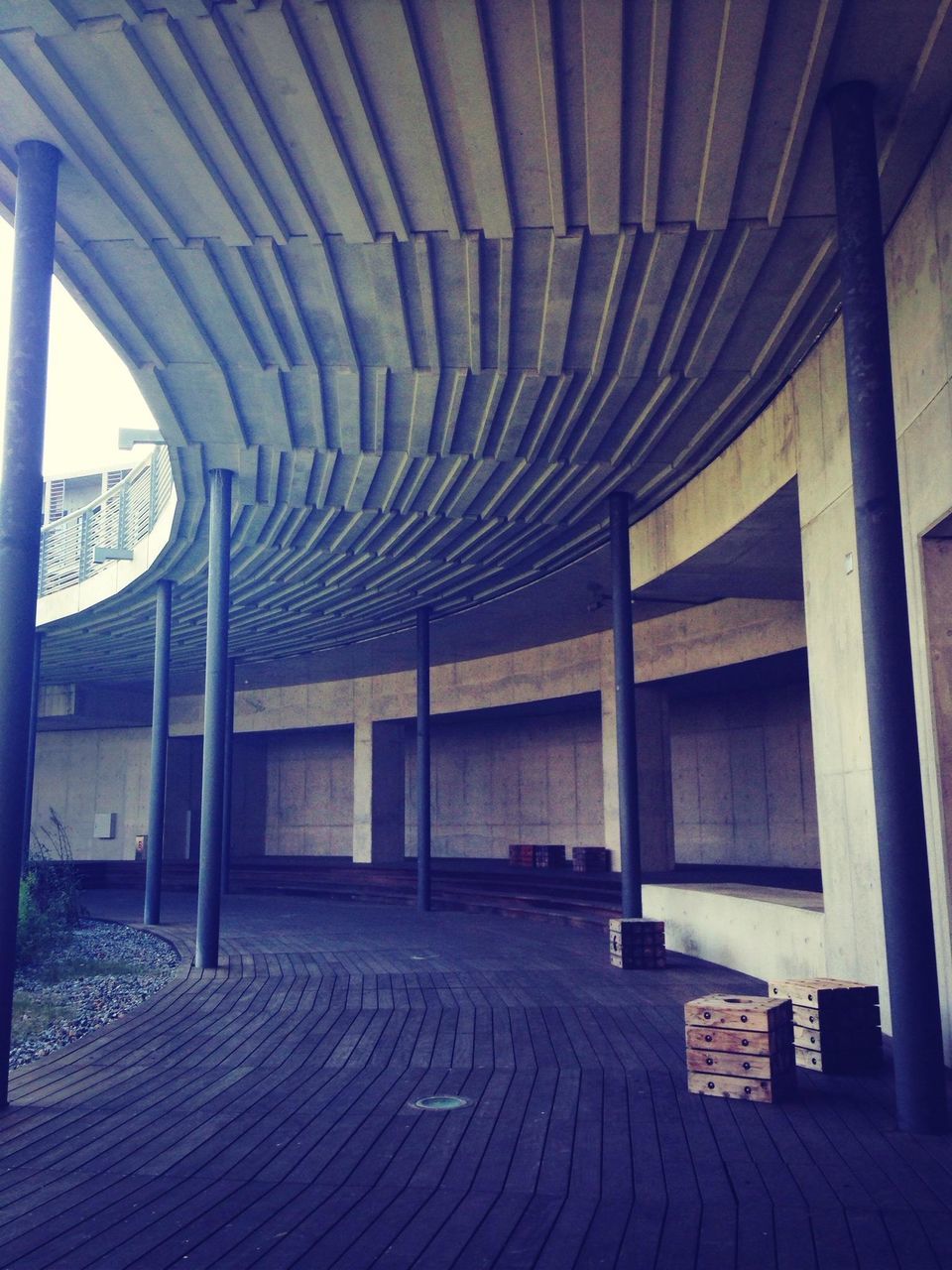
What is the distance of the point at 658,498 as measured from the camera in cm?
1184

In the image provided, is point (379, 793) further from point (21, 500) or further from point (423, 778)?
Result: point (21, 500)

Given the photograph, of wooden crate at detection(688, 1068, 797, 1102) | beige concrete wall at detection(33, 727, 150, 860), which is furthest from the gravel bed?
beige concrete wall at detection(33, 727, 150, 860)

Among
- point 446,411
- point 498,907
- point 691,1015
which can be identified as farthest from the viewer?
point 498,907

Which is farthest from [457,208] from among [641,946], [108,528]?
[108,528]

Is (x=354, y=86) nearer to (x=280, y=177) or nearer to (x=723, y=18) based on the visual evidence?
(x=280, y=177)

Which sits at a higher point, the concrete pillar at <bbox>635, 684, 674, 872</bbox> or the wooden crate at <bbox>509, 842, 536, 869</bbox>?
the concrete pillar at <bbox>635, 684, 674, 872</bbox>

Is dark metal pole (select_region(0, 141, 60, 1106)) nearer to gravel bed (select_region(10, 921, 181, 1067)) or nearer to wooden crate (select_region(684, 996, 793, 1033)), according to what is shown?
gravel bed (select_region(10, 921, 181, 1067))

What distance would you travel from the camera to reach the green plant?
12.7 m

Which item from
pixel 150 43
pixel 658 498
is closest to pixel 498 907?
pixel 658 498

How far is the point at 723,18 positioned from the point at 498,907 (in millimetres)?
13459

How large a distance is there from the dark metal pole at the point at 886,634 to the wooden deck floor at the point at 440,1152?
0.51 m

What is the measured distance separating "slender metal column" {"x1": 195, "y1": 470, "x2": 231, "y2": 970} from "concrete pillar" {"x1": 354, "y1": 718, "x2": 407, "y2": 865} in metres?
13.4

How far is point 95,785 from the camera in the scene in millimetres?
30484

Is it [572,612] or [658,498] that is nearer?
[658,498]
